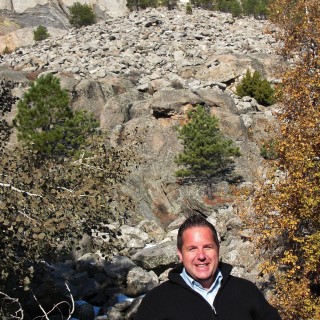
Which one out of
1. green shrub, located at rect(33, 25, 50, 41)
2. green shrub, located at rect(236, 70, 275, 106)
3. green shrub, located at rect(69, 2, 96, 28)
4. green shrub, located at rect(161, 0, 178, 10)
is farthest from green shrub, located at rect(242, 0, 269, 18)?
green shrub, located at rect(236, 70, 275, 106)

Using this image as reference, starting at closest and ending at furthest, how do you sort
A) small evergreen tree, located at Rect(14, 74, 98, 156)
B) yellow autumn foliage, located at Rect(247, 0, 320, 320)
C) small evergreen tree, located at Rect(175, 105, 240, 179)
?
yellow autumn foliage, located at Rect(247, 0, 320, 320), small evergreen tree, located at Rect(14, 74, 98, 156), small evergreen tree, located at Rect(175, 105, 240, 179)

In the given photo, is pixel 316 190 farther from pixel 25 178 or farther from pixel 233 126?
pixel 233 126

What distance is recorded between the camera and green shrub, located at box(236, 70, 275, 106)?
4250 centimetres

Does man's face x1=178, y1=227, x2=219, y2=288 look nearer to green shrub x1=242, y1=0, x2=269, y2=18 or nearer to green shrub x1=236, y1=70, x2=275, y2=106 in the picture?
green shrub x1=236, y1=70, x2=275, y2=106

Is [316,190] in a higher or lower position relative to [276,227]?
higher

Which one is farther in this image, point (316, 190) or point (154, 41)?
point (154, 41)

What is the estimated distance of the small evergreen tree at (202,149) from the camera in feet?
99.7

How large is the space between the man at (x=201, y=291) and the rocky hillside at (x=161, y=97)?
6.04 m

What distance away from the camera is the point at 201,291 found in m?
3.31

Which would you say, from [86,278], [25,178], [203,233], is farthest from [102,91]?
[203,233]

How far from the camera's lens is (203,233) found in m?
3.35

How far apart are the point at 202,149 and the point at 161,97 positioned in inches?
318

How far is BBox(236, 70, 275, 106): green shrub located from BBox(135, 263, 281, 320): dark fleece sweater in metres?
40.2

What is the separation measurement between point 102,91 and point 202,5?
7010cm
